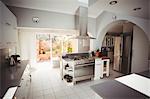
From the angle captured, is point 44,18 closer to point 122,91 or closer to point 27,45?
point 27,45

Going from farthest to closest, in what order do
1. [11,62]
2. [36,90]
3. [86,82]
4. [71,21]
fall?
[71,21] → [86,82] → [36,90] → [11,62]

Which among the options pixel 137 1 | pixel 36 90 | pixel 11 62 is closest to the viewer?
pixel 137 1

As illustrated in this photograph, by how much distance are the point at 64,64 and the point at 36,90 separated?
1351 mm

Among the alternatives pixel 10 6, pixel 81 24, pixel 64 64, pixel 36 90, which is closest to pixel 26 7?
pixel 10 6

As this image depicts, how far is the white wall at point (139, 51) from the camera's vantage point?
3.87 metres

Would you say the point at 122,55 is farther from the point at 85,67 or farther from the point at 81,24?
the point at 81,24

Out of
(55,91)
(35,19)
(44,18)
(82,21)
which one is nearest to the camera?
(55,91)

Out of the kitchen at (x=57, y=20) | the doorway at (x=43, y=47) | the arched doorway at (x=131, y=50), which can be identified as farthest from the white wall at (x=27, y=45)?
the arched doorway at (x=131, y=50)

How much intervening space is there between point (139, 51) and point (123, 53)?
0.74m

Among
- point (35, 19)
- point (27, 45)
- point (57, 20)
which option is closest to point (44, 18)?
point (35, 19)

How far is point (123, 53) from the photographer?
15.5ft

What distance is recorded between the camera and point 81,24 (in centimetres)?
392

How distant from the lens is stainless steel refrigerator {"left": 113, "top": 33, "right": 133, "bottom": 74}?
4.49 m

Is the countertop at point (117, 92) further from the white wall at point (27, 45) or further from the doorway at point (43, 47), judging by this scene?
the doorway at point (43, 47)
